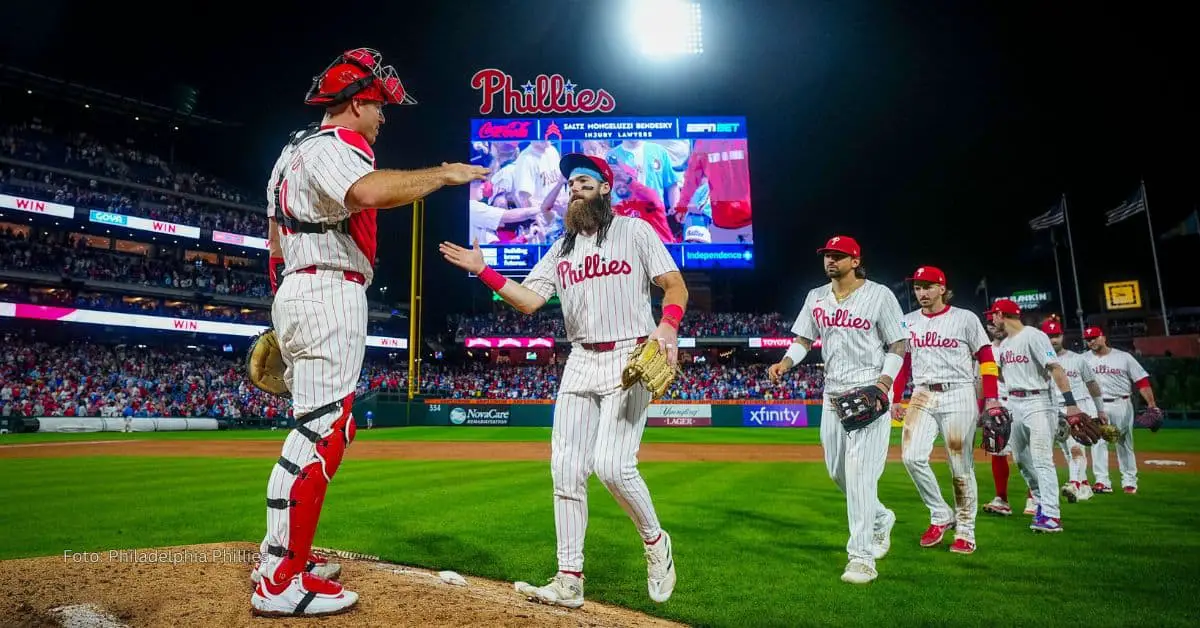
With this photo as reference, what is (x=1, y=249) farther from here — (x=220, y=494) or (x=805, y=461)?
(x=805, y=461)

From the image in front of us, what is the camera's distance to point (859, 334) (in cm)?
461

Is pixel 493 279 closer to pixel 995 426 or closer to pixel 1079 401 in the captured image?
pixel 995 426

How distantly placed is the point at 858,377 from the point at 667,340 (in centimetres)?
205

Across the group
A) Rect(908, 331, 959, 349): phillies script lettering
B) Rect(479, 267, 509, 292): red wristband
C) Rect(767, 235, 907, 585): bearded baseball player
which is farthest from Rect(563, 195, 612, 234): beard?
Rect(908, 331, 959, 349): phillies script lettering

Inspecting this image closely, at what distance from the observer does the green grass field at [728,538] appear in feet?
11.6

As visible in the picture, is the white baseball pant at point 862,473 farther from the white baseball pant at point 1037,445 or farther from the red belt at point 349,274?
the red belt at point 349,274

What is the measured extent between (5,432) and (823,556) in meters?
25.9

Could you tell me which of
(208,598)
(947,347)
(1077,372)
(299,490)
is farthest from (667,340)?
(1077,372)

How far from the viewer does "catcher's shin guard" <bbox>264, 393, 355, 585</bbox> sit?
2740mm

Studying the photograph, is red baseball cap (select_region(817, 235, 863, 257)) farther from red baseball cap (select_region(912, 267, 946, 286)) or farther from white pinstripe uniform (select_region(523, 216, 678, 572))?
white pinstripe uniform (select_region(523, 216, 678, 572))

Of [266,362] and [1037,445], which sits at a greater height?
[266,362]

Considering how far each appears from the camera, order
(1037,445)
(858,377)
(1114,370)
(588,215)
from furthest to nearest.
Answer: (1114,370) < (1037,445) < (858,377) < (588,215)

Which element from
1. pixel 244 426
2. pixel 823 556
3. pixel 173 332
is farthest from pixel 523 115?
pixel 823 556

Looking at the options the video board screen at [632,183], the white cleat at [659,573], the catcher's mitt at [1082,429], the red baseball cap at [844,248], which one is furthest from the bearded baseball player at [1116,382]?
the video board screen at [632,183]
